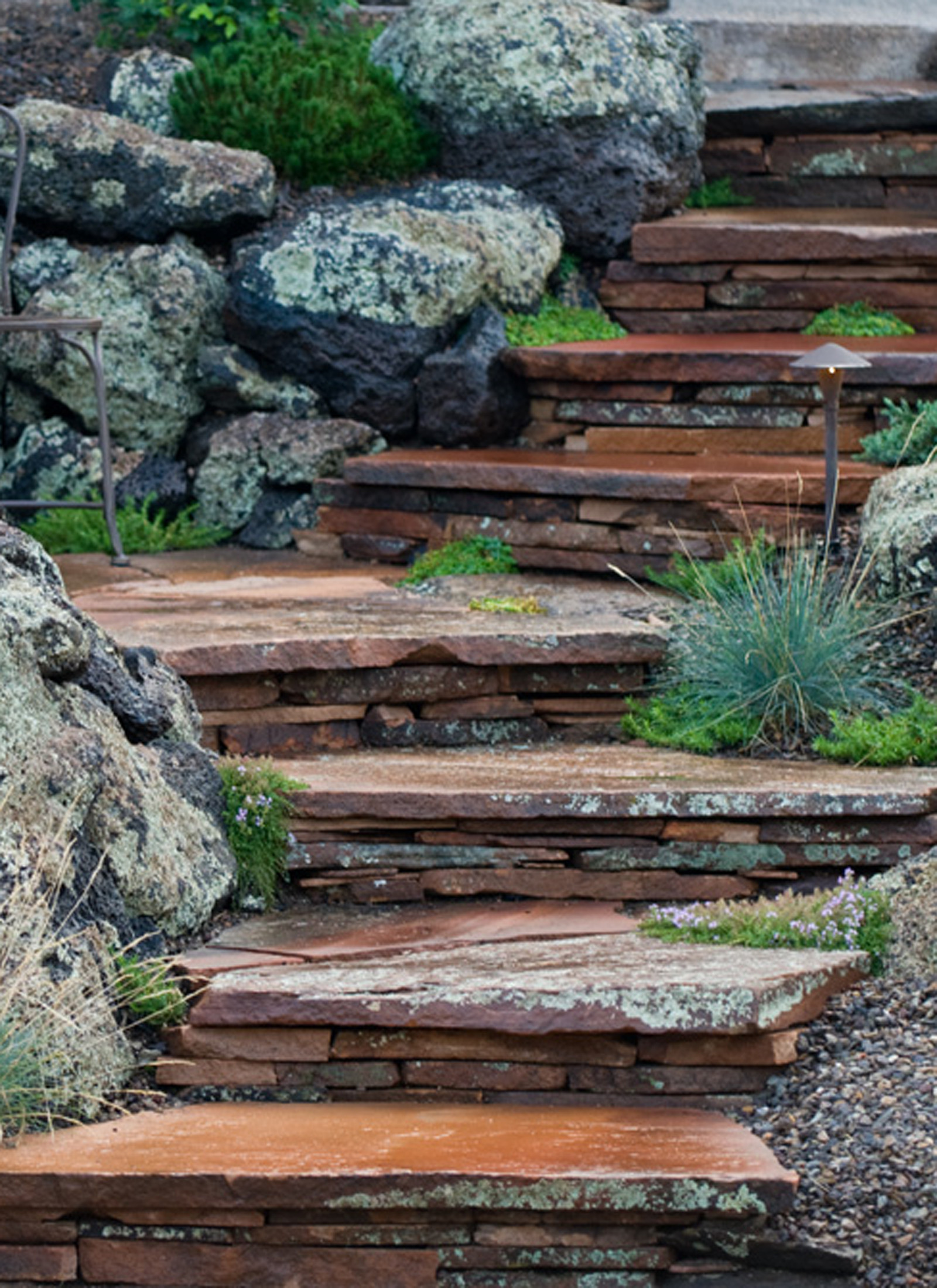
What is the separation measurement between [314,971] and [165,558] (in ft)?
11.9

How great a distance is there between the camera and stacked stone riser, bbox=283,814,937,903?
4582 millimetres

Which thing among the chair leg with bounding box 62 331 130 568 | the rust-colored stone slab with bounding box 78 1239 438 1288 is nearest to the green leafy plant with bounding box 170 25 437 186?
the chair leg with bounding box 62 331 130 568

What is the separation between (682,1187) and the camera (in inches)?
126

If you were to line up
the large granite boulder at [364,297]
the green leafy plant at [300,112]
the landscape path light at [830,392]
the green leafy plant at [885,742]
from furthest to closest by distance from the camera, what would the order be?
the green leafy plant at [300,112], the large granite boulder at [364,297], the landscape path light at [830,392], the green leafy plant at [885,742]

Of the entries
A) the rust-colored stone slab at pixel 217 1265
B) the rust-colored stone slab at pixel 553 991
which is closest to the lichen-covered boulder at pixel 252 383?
the rust-colored stone slab at pixel 553 991

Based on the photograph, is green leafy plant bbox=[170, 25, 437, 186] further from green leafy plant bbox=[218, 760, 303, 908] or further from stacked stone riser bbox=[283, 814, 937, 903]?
stacked stone riser bbox=[283, 814, 937, 903]

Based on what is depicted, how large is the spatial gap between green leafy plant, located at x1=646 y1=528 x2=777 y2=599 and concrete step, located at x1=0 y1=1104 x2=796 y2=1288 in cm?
248

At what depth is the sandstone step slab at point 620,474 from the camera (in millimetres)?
6441

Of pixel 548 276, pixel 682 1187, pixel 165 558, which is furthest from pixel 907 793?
pixel 548 276

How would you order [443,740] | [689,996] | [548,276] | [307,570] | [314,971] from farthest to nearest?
Result: 1. [548,276]
2. [307,570]
3. [443,740]
4. [314,971]
5. [689,996]

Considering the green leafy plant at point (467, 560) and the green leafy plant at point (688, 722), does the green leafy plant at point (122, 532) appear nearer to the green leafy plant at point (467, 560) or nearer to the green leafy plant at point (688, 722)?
the green leafy plant at point (467, 560)

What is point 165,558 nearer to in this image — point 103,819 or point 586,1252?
point 103,819

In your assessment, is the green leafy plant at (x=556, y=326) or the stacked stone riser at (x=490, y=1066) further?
the green leafy plant at (x=556, y=326)

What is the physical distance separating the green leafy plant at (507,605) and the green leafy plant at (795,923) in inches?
72.7
